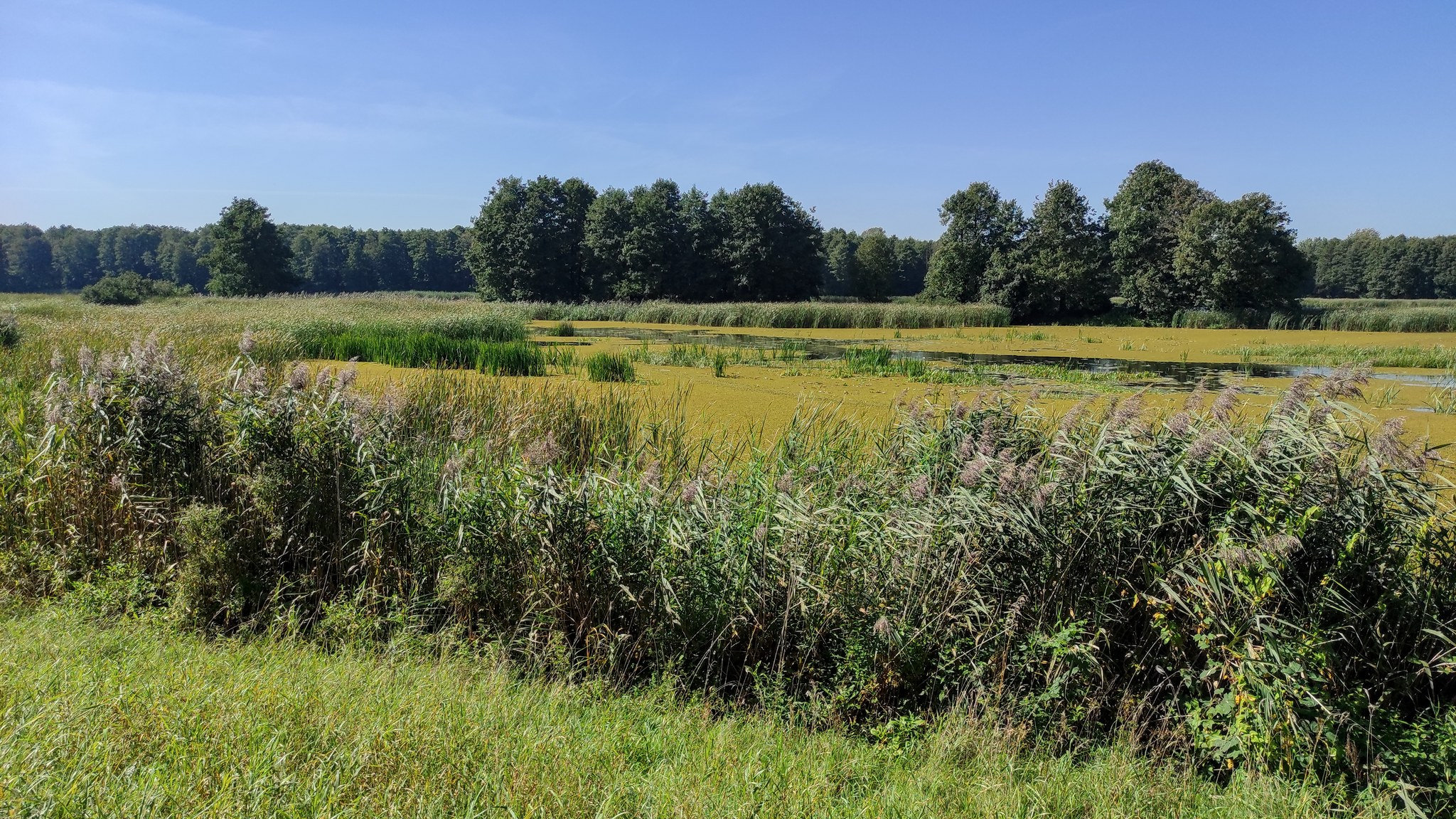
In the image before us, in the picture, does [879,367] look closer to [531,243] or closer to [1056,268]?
[1056,268]

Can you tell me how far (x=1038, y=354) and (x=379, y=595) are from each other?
18731 mm

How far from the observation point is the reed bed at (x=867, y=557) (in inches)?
119

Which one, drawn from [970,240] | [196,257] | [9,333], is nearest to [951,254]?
[970,240]

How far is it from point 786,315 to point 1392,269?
67325mm

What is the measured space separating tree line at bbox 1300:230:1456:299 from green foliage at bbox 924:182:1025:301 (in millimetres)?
36619

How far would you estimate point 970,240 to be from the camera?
4238 centimetres

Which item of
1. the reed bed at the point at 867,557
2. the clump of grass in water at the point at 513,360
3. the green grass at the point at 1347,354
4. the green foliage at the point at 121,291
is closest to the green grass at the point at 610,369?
the clump of grass in water at the point at 513,360

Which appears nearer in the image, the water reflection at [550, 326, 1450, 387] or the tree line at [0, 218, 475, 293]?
the water reflection at [550, 326, 1450, 387]

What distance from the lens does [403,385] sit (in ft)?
24.3

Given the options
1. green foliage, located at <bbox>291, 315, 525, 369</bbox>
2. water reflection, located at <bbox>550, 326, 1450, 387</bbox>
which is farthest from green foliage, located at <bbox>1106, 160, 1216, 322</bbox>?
green foliage, located at <bbox>291, 315, 525, 369</bbox>

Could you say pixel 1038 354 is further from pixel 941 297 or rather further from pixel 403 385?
pixel 941 297

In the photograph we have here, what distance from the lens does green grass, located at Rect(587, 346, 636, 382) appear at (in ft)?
36.0

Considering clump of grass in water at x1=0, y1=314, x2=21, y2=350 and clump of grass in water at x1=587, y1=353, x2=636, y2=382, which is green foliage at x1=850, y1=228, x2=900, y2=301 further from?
clump of grass in water at x1=0, y1=314, x2=21, y2=350

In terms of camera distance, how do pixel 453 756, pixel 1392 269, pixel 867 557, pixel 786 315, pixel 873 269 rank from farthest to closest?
pixel 1392 269 < pixel 873 269 < pixel 786 315 < pixel 867 557 < pixel 453 756
